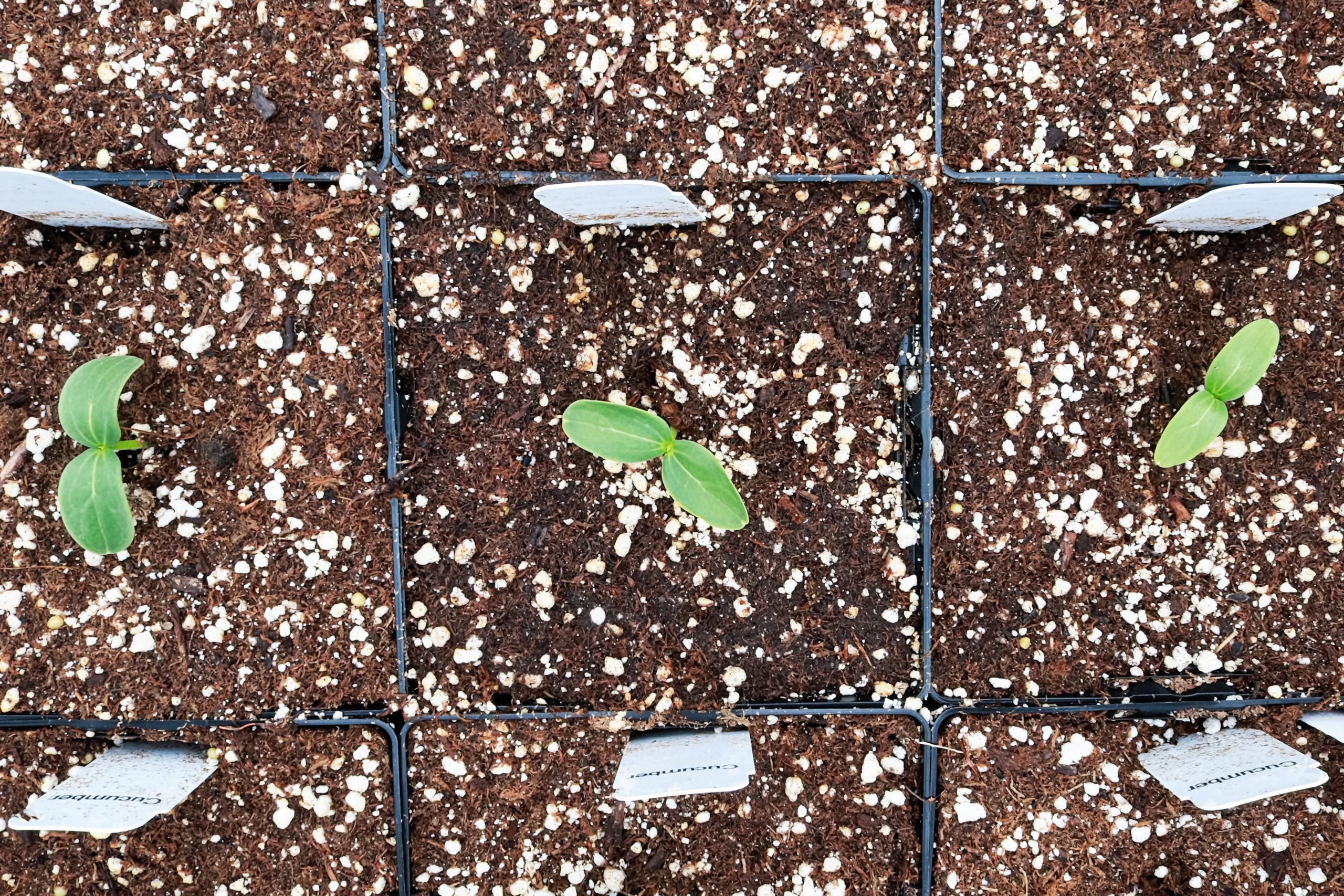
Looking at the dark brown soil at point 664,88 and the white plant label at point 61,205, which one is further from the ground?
Result: the dark brown soil at point 664,88

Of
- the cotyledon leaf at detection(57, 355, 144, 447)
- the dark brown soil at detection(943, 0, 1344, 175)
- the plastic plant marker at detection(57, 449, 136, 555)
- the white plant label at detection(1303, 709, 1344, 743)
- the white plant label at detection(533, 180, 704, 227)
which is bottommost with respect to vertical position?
the white plant label at detection(1303, 709, 1344, 743)

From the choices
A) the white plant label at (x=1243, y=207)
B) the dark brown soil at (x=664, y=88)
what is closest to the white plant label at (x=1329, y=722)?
the white plant label at (x=1243, y=207)

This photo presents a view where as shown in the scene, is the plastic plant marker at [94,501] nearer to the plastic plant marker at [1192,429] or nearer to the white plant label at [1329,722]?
the plastic plant marker at [1192,429]

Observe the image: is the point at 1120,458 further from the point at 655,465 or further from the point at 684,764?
the point at 684,764

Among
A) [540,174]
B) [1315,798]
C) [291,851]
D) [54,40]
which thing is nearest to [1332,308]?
[1315,798]

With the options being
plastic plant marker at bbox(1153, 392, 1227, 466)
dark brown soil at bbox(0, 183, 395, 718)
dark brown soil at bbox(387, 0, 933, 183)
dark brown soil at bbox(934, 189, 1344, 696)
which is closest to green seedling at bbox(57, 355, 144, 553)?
dark brown soil at bbox(0, 183, 395, 718)

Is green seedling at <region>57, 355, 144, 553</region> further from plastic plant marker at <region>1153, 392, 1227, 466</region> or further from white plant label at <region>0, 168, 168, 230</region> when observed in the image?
plastic plant marker at <region>1153, 392, 1227, 466</region>
